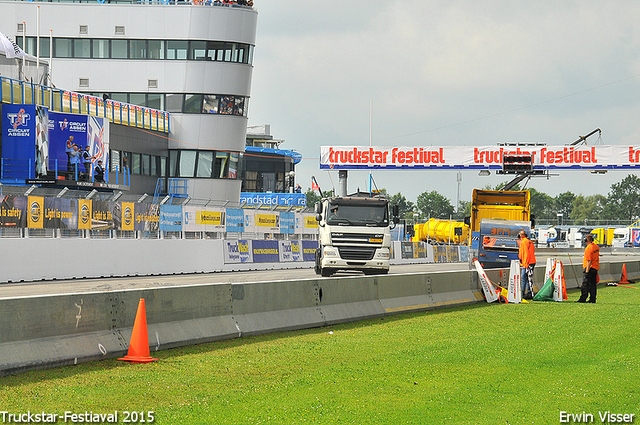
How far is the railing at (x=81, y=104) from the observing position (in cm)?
4191

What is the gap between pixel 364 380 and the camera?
28.9 ft

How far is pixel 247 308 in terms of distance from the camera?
41.4 ft

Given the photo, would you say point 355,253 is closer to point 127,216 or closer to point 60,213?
point 127,216

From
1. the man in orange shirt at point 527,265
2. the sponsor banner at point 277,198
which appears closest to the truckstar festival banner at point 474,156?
the man in orange shirt at point 527,265

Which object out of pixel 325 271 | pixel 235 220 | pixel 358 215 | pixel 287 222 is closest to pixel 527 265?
pixel 358 215

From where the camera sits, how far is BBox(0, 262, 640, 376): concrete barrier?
8.89 meters

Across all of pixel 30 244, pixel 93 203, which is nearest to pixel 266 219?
pixel 93 203

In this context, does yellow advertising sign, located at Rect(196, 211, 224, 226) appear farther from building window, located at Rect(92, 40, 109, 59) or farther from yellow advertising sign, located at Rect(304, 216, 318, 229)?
building window, located at Rect(92, 40, 109, 59)

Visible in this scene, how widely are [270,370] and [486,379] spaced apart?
2.60 metres

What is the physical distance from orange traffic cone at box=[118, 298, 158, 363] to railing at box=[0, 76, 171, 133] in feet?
114

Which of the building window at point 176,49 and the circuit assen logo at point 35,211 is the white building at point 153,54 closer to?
the building window at point 176,49

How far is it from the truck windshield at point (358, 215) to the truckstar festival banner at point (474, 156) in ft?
92.9

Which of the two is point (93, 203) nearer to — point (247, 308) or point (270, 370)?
point (247, 308)

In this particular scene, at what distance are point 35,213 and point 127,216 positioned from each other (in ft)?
13.5
